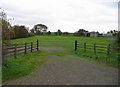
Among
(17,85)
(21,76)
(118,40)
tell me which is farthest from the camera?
(118,40)

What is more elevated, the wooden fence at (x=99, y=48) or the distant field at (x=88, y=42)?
the wooden fence at (x=99, y=48)

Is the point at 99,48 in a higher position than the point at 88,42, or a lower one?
higher

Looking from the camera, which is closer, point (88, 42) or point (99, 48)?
point (99, 48)

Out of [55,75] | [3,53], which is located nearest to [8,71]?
[3,53]

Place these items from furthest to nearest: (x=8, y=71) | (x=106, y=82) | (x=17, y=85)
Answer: (x=8, y=71)
(x=106, y=82)
(x=17, y=85)

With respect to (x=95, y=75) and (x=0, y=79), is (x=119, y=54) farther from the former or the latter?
(x=0, y=79)

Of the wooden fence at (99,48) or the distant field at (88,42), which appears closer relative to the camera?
the distant field at (88,42)

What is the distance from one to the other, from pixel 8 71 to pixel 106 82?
473 centimetres

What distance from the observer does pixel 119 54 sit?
55.9 ft

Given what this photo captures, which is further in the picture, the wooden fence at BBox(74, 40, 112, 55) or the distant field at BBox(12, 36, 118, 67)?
the wooden fence at BBox(74, 40, 112, 55)

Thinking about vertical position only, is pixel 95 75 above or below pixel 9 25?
below

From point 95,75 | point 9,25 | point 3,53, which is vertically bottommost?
point 95,75

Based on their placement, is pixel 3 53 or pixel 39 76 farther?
pixel 3 53

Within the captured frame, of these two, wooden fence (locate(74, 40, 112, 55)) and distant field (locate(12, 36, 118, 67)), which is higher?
wooden fence (locate(74, 40, 112, 55))
